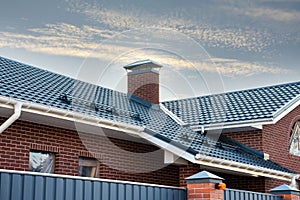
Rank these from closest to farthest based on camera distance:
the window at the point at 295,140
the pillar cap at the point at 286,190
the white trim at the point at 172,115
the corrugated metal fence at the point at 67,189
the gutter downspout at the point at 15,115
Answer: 1. the corrugated metal fence at the point at 67,189
2. the gutter downspout at the point at 15,115
3. the pillar cap at the point at 286,190
4. the white trim at the point at 172,115
5. the window at the point at 295,140

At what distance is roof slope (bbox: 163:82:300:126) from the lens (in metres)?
17.4

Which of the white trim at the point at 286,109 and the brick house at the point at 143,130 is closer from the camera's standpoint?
the brick house at the point at 143,130

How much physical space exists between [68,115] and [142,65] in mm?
9326

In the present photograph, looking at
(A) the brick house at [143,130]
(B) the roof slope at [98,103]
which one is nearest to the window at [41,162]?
(A) the brick house at [143,130]

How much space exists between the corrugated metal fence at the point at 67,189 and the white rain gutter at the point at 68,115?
3081 mm

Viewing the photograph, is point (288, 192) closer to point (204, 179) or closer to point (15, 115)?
point (204, 179)

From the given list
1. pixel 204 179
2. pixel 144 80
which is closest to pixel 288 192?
pixel 204 179

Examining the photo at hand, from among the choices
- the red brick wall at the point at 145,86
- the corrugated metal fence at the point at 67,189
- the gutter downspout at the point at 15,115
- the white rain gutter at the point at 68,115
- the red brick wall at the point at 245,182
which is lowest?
the corrugated metal fence at the point at 67,189

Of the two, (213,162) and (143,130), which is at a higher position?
(143,130)

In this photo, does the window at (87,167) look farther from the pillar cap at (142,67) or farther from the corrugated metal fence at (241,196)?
the pillar cap at (142,67)

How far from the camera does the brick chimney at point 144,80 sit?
19.5m

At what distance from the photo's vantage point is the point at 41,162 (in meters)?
11.9

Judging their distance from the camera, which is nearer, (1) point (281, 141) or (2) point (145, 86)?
(1) point (281, 141)

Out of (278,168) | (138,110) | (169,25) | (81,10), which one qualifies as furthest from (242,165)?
(81,10)
